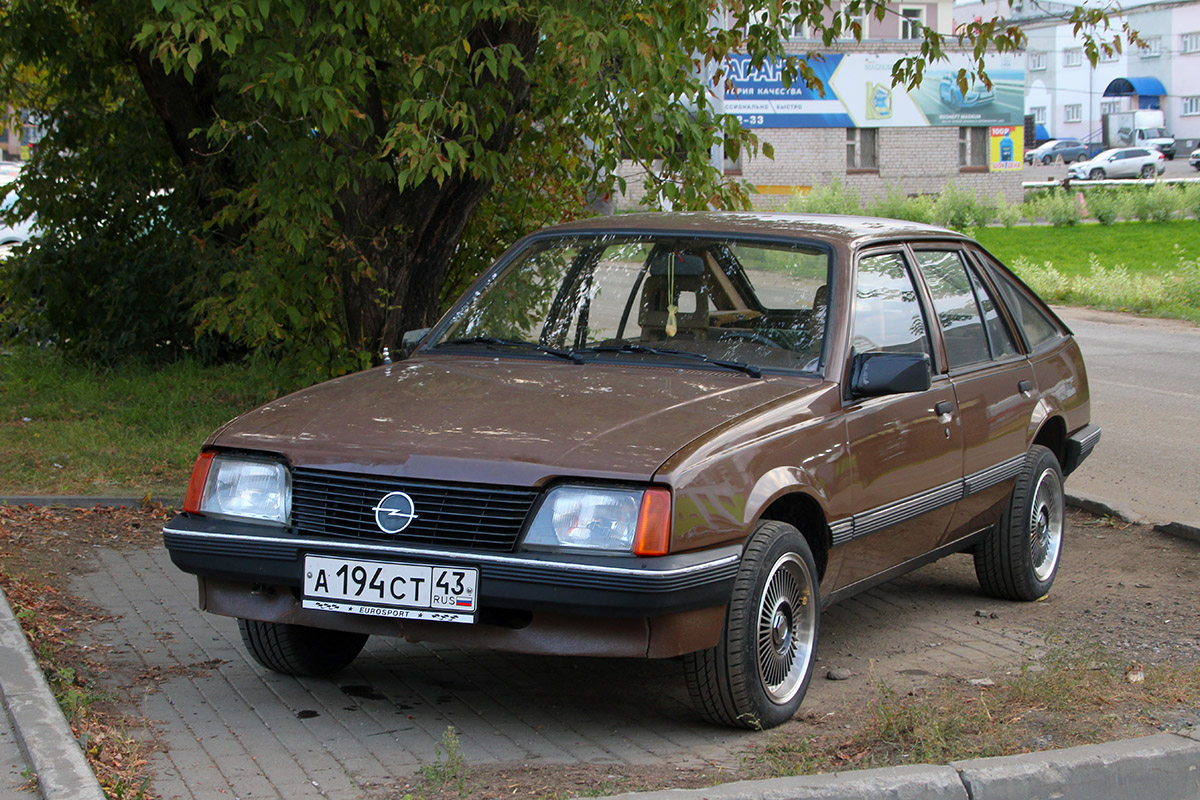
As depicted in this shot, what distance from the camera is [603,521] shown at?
12.3 feet

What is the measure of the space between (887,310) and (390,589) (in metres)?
2.31

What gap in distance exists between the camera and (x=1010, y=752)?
12.6 ft

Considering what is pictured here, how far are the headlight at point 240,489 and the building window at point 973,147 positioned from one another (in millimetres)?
50533

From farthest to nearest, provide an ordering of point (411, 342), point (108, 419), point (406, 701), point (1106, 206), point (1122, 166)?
point (1122, 166)
point (1106, 206)
point (108, 419)
point (411, 342)
point (406, 701)

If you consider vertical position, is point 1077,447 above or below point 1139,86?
below

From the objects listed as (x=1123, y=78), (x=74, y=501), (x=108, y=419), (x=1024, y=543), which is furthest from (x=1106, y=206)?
(x=1123, y=78)

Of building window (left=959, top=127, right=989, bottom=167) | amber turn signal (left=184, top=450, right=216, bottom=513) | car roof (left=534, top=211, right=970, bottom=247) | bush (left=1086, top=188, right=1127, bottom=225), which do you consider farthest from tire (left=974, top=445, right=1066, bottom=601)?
building window (left=959, top=127, right=989, bottom=167)

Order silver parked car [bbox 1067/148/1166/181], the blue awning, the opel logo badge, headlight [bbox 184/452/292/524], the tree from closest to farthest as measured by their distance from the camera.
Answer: the opel logo badge
headlight [bbox 184/452/292/524]
the tree
silver parked car [bbox 1067/148/1166/181]
the blue awning

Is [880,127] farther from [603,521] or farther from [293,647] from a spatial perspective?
[603,521]

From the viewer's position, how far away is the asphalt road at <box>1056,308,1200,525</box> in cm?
822

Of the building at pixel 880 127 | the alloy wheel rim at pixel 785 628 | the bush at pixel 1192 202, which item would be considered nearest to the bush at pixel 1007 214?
the bush at pixel 1192 202

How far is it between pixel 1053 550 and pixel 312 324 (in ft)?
17.0

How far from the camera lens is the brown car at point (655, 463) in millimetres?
3775

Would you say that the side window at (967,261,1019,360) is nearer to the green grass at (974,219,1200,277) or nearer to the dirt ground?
the dirt ground
